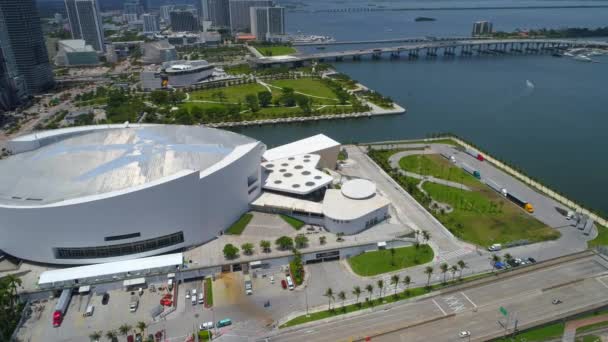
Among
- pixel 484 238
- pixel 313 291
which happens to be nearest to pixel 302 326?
pixel 313 291

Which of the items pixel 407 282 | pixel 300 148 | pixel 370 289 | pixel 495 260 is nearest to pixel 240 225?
pixel 370 289

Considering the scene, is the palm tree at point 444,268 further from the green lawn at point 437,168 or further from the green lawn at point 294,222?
the green lawn at point 437,168

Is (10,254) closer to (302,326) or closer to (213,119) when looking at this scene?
(302,326)

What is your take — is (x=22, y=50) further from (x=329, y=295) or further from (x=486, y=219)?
(x=486, y=219)

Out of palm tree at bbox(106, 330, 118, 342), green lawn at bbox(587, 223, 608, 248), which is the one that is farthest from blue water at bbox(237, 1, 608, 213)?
palm tree at bbox(106, 330, 118, 342)

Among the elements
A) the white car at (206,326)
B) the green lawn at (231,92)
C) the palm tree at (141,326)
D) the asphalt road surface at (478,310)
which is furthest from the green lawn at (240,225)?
the green lawn at (231,92)
